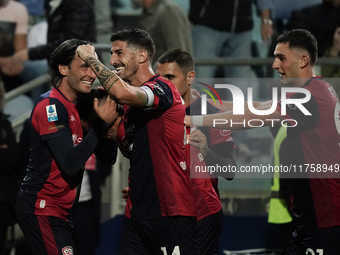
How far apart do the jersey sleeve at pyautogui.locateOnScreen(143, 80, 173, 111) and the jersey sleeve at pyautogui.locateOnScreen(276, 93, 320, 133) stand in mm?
931

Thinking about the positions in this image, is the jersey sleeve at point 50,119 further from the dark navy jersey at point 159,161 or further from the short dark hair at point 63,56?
the dark navy jersey at point 159,161

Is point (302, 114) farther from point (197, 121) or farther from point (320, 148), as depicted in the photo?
point (197, 121)

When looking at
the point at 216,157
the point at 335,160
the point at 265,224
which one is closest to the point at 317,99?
the point at 335,160

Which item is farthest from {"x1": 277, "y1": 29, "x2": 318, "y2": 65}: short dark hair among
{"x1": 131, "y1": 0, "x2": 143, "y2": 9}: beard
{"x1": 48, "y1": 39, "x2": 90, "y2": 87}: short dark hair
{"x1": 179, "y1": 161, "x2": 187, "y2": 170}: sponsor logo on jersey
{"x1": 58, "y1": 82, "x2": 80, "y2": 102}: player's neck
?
{"x1": 131, "y1": 0, "x2": 143, "y2": 9}: beard

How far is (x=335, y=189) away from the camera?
3.91m

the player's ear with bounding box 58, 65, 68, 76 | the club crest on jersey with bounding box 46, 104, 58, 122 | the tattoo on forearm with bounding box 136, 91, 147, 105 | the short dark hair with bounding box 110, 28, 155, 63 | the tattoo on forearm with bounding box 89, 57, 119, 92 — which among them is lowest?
the club crest on jersey with bounding box 46, 104, 58, 122

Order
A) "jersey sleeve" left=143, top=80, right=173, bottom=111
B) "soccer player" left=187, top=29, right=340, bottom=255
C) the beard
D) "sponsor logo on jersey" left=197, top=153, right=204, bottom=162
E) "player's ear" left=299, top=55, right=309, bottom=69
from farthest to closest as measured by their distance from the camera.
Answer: the beard → "sponsor logo on jersey" left=197, top=153, right=204, bottom=162 → "player's ear" left=299, top=55, right=309, bottom=69 → "soccer player" left=187, top=29, right=340, bottom=255 → "jersey sleeve" left=143, top=80, right=173, bottom=111

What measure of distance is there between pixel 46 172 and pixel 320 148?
199cm

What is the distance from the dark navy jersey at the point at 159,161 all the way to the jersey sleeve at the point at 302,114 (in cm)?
86

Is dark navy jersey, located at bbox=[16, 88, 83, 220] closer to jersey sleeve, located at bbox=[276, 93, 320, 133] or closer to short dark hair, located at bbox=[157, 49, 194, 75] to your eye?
short dark hair, located at bbox=[157, 49, 194, 75]

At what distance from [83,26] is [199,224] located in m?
2.78

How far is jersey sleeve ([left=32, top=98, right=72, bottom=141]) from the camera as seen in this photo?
3484mm

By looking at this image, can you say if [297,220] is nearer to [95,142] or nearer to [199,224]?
[199,224]

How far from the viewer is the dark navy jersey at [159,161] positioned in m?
3.47
